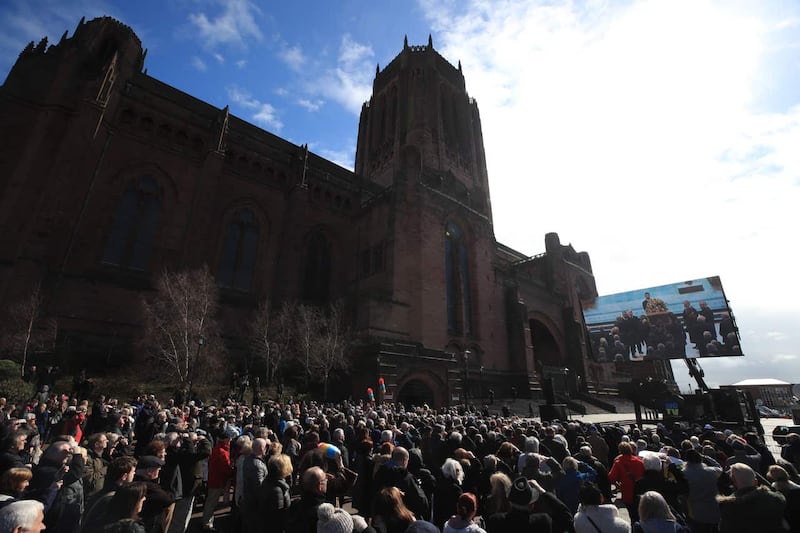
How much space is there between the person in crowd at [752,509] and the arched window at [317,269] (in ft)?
101

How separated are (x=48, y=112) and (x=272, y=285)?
1705cm

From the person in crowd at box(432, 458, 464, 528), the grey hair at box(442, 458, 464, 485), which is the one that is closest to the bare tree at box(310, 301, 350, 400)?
the person in crowd at box(432, 458, 464, 528)

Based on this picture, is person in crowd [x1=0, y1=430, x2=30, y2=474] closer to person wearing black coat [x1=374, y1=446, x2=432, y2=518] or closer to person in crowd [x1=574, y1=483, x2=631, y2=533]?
person wearing black coat [x1=374, y1=446, x2=432, y2=518]

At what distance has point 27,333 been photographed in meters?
17.8

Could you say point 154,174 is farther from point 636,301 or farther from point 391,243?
point 636,301

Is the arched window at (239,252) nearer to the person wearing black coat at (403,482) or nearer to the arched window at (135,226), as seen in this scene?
the arched window at (135,226)

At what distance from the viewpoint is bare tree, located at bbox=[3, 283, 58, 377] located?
58.2 ft

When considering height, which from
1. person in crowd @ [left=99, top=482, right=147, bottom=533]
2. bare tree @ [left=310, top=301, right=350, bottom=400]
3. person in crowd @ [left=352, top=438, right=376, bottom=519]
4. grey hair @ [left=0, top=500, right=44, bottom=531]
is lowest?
person in crowd @ [left=352, top=438, right=376, bottom=519]

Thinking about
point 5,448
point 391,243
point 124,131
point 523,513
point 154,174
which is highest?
point 124,131

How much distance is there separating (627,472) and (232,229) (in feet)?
98.2

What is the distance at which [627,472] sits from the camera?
6000 mm

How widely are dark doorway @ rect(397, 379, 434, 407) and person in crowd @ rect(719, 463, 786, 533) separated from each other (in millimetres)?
21980

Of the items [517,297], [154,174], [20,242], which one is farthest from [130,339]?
[517,297]

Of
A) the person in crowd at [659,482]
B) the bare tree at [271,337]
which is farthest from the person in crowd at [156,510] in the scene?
the bare tree at [271,337]
